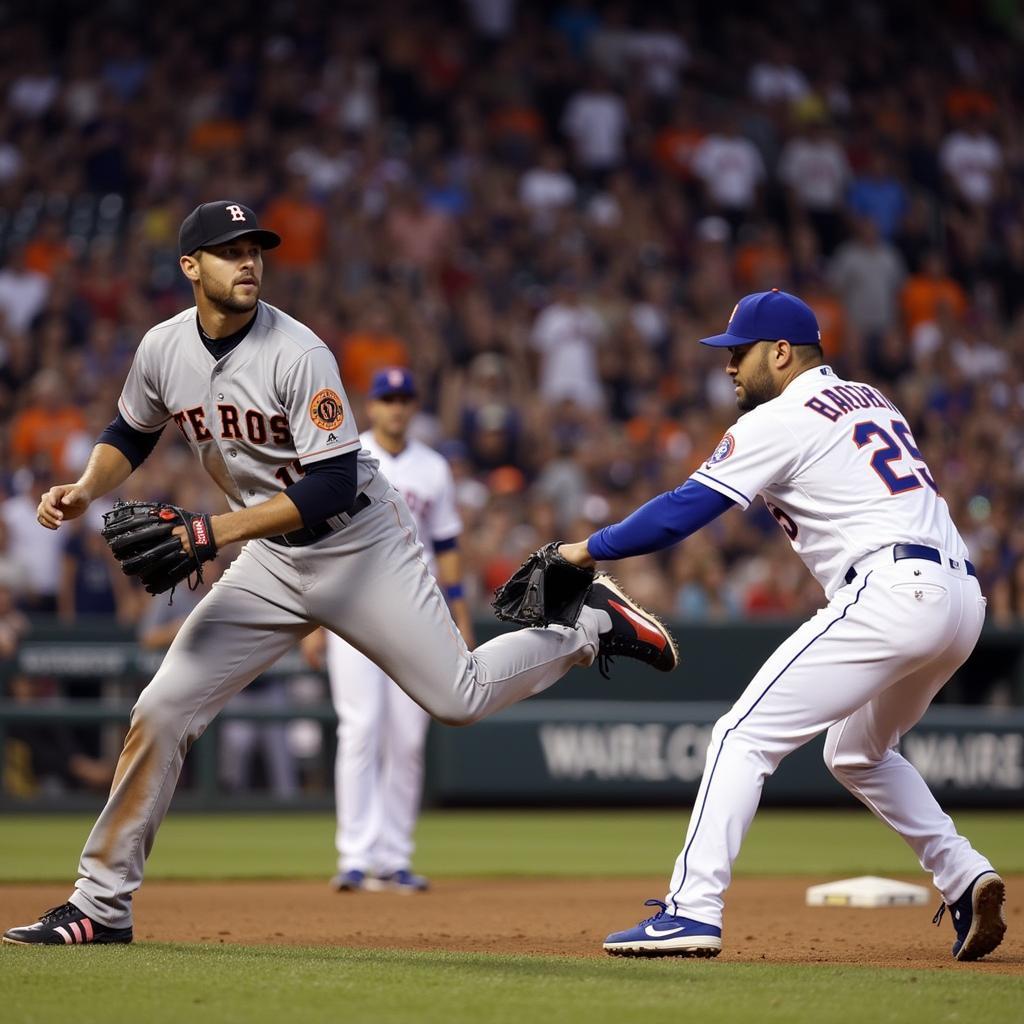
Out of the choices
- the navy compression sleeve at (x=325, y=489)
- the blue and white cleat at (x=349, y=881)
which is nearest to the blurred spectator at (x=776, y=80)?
the blue and white cleat at (x=349, y=881)

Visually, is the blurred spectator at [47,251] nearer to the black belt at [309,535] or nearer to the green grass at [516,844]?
the green grass at [516,844]

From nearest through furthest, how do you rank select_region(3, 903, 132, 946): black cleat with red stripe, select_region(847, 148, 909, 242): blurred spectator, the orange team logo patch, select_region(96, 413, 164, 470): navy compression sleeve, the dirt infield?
the orange team logo patch
select_region(3, 903, 132, 946): black cleat with red stripe
select_region(96, 413, 164, 470): navy compression sleeve
the dirt infield
select_region(847, 148, 909, 242): blurred spectator

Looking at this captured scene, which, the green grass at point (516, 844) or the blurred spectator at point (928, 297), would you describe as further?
the blurred spectator at point (928, 297)

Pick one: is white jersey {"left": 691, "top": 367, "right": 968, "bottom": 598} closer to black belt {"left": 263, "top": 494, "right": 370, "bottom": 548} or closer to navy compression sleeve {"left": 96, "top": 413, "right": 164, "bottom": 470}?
black belt {"left": 263, "top": 494, "right": 370, "bottom": 548}

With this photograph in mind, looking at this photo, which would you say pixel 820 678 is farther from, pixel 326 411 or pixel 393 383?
pixel 393 383

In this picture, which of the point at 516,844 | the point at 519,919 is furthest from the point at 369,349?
the point at 519,919

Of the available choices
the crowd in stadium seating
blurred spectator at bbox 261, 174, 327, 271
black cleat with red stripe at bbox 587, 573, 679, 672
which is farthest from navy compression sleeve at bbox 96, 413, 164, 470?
blurred spectator at bbox 261, 174, 327, 271
